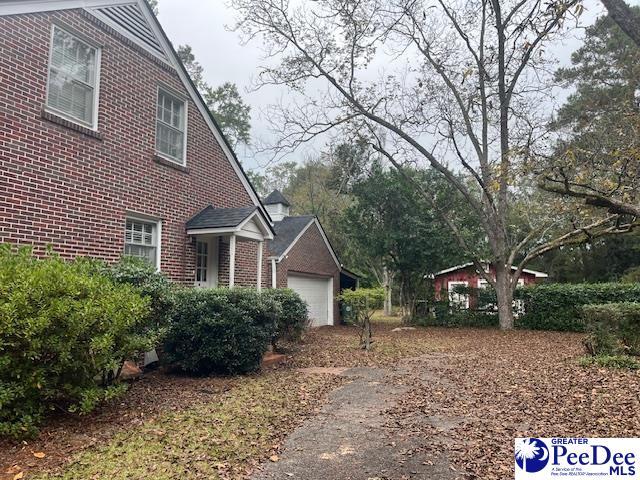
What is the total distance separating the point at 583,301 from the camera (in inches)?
693

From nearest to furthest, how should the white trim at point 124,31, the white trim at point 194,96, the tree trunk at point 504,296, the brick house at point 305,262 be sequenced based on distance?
1. the white trim at point 124,31
2. the white trim at point 194,96
3. the brick house at point 305,262
4. the tree trunk at point 504,296

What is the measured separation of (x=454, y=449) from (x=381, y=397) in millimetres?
2253

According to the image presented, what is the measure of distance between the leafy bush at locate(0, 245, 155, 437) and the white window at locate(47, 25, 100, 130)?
3.50 m

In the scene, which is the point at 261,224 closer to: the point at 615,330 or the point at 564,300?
the point at 615,330

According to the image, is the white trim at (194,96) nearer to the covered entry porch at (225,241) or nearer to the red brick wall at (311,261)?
the covered entry porch at (225,241)

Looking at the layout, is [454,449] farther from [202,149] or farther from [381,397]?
[202,149]

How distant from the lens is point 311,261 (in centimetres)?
1986

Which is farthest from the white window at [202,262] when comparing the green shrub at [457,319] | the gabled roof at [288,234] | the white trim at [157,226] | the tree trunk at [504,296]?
the green shrub at [457,319]

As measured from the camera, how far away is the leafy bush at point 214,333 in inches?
303

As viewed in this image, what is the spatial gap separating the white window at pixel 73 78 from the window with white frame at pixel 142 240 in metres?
2.01

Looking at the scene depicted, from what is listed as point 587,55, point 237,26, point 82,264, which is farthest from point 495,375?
point 587,55

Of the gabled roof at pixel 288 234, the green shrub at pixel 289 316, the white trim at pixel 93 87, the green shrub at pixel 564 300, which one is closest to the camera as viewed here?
the white trim at pixel 93 87

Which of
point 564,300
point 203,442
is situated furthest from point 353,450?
point 564,300

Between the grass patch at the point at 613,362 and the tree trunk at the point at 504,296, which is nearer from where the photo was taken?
the grass patch at the point at 613,362
